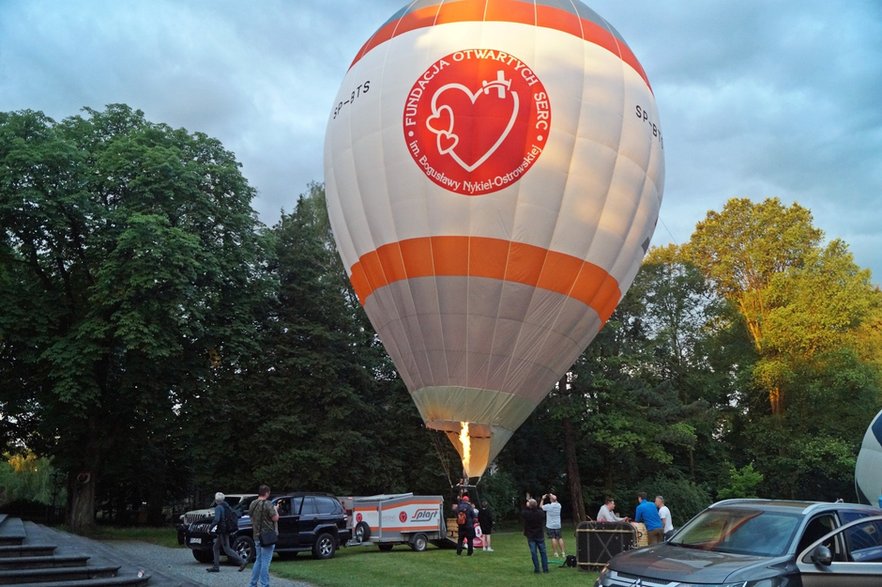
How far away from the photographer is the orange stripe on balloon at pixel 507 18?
16.6 m

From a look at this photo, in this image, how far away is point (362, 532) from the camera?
18641 mm

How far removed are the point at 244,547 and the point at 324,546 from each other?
1.87 metres

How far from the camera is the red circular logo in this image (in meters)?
15.7

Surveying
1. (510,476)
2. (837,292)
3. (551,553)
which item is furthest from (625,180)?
(837,292)

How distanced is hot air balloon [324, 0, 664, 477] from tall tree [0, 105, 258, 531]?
9444mm

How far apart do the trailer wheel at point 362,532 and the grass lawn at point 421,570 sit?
34 centimetres

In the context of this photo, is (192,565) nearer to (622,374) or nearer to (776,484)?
(622,374)

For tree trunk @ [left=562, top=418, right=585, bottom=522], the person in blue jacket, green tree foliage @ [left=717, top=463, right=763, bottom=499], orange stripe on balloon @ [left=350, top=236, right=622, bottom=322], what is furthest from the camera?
green tree foliage @ [left=717, top=463, right=763, bottom=499]

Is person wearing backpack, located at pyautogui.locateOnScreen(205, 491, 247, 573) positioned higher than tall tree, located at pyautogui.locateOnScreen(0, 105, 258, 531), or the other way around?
Answer: tall tree, located at pyautogui.locateOnScreen(0, 105, 258, 531)

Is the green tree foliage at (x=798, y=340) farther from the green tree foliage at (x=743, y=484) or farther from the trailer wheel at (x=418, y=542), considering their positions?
the trailer wheel at (x=418, y=542)

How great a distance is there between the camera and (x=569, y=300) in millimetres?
16484

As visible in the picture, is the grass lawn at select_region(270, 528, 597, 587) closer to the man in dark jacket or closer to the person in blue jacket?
the man in dark jacket

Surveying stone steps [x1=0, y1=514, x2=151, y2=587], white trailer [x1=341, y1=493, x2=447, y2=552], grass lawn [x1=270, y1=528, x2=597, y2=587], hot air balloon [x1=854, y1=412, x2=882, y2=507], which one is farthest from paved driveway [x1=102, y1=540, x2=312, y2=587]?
hot air balloon [x1=854, y1=412, x2=882, y2=507]

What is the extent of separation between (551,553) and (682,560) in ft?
42.8
